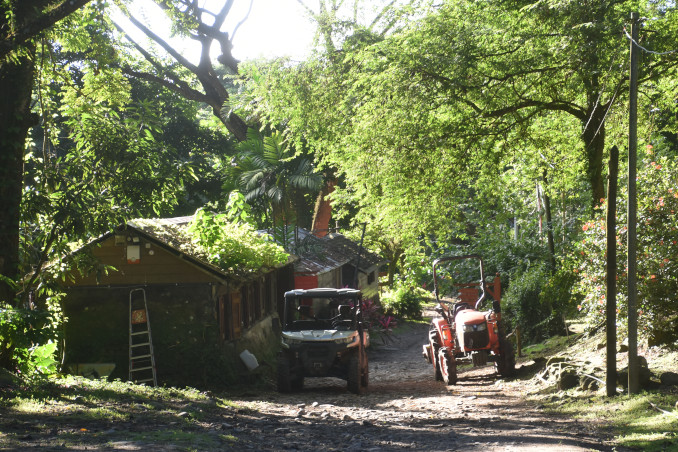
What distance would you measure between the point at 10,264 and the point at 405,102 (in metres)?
9.26

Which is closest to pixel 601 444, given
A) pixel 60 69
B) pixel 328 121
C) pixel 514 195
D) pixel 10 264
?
pixel 10 264

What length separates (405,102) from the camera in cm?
1614

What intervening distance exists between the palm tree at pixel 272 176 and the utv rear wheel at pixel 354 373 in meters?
14.5

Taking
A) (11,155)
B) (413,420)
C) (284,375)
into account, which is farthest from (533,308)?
(11,155)

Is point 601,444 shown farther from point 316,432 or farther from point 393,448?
point 316,432

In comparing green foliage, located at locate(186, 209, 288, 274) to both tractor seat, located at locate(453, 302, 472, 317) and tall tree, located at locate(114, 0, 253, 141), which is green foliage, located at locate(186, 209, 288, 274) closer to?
tractor seat, located at locate(453, 302, 472, 317)

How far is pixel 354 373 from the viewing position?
1420 cm

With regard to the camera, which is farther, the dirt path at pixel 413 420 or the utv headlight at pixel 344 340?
the utv headlight at pixel 344 340

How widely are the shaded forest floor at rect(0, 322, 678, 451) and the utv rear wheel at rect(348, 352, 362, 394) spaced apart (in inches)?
7.3

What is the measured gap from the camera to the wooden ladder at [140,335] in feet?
51.1

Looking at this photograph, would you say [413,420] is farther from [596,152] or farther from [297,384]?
[596,152]

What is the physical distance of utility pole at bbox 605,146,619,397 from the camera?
11.0 meters

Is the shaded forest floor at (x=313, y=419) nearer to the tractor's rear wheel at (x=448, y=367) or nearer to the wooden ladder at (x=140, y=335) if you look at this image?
the tractor's rear wheel at (x=448, y=367)

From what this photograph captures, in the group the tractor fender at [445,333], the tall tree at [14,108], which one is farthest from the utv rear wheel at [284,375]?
the tall tree at [14,108]
